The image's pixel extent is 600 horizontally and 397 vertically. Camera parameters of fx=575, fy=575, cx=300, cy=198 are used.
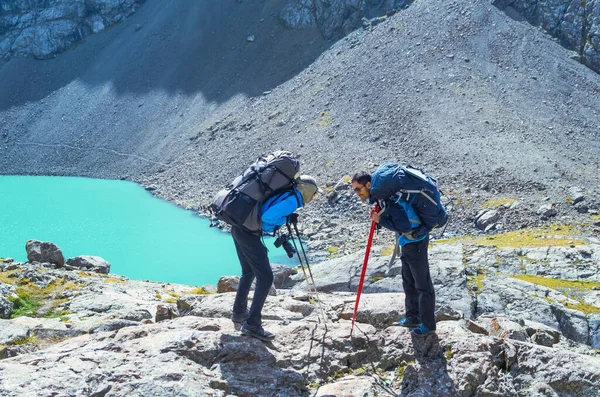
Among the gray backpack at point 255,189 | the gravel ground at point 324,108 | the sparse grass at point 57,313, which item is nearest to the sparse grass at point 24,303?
the sparse grass at point 57,313

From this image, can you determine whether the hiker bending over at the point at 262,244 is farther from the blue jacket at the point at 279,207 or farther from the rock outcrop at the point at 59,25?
the rock outcrop at the point at 59,25

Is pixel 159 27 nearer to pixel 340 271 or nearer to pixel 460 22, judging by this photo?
pixel 460 22

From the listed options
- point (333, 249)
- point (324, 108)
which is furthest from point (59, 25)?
point (333, 249)

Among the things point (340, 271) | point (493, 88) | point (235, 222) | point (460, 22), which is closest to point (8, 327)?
point (235, 222)

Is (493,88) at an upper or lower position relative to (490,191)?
upper

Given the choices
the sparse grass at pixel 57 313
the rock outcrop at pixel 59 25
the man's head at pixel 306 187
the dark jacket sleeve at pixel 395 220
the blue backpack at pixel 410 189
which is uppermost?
the rock outcrop at pixel 59 25

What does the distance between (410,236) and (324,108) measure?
43757 millimetres

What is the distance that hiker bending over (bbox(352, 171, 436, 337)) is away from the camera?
668cm

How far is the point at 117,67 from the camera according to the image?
72.2 meters

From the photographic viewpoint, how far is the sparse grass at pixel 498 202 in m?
30.6

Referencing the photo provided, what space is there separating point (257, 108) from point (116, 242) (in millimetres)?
23815

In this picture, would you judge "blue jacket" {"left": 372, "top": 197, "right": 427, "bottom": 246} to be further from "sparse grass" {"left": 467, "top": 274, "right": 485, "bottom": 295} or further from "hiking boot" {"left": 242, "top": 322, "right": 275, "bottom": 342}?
"sparse grass" {"left": 467, "top": 274, "right": 485, "bottom": 295}

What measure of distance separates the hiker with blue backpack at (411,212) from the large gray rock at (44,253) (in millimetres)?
13321

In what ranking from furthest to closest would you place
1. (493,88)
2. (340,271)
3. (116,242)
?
(493,88) < (116,242) < (340,271)
